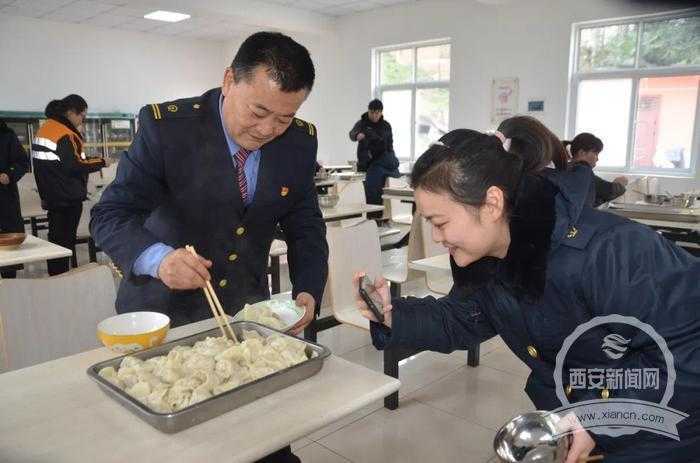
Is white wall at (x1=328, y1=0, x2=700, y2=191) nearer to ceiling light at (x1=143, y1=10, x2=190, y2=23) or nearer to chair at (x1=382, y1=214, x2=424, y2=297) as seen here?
ceiling light at (x1=143, y1=10, x2=190, y2=23)

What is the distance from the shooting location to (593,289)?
1126 mm

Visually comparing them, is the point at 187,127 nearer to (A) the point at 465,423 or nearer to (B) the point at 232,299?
(B) the point at 232,299

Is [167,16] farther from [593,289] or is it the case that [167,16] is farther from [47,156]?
[593,289]

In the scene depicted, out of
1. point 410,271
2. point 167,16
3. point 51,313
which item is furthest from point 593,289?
point 167,16

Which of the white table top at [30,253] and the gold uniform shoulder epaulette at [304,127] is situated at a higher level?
the gold uniform shoulder epaulette at [304,127]

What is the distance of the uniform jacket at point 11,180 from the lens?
483 centimetres

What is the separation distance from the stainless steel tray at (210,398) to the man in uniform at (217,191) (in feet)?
0.76

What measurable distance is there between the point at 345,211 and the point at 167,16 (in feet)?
21.4

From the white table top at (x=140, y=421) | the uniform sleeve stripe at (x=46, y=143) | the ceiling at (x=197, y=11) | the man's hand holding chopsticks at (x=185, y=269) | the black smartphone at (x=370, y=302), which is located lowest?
the white table top at (x=140, y=421)

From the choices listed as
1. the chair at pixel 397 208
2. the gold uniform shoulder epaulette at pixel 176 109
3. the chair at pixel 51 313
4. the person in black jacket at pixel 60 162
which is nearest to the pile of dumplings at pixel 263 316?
the gold uniform shoulder epaulette at pixel 176 109

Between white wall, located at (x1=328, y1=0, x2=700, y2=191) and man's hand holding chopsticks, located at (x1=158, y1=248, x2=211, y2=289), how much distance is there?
671cm

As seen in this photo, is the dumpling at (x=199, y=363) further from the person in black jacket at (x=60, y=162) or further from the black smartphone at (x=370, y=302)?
the person in black jacket at (x=60, y=162)

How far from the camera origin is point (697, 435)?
1156mm

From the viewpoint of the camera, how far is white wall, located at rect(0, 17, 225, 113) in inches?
337
